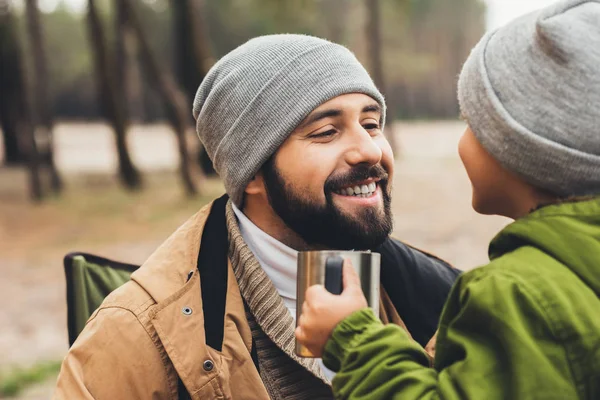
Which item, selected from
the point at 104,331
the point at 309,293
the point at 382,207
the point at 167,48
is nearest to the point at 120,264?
the point at 104,331

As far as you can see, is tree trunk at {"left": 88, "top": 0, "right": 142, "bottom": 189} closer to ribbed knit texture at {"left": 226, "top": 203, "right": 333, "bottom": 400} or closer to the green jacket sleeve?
ribbed knit texture at {"left": 226, "top": 203, "right": 333, "bottom": 400}

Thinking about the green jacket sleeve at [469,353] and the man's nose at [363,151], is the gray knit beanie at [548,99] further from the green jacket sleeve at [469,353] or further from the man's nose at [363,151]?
the man's nose at [363,151]

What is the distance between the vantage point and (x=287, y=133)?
2490 mm

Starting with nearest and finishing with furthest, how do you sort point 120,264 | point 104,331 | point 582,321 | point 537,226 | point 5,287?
1. point 582,321
2. point 537,226
3. point 104,331
4. point 120,264
5. point 5,287

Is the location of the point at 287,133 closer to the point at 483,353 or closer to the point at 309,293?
the point at 309,293

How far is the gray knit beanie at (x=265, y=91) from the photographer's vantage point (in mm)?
2502

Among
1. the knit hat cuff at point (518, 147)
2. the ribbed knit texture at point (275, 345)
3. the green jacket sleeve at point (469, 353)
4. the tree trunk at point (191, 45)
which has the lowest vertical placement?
the tree trunk at point (191, 45)

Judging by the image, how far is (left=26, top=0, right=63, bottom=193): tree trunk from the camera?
15.6 m

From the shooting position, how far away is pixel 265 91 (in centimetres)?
254

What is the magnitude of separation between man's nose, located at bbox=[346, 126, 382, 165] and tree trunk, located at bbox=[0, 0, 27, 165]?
17.6 metres

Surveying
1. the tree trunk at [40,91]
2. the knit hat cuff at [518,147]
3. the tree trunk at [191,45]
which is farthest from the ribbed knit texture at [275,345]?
the tree trunk at [40,91]

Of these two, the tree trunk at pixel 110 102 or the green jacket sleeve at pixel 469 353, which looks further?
the tree trunk at pixel 110 102

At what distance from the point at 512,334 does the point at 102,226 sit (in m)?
12.9

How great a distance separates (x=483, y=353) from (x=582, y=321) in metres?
0.21
